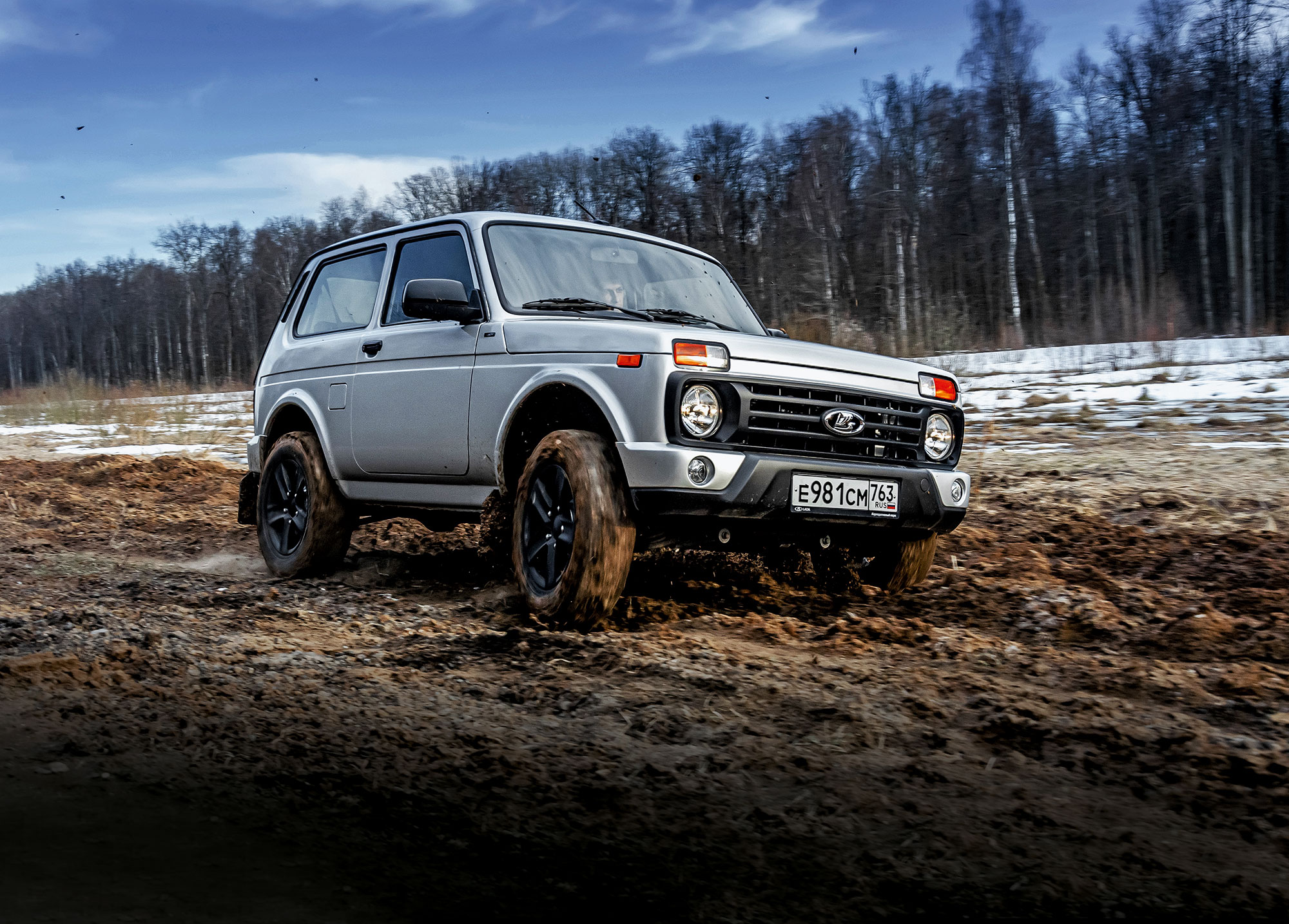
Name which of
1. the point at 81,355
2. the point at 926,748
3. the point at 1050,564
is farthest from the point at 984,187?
the point at 81,355

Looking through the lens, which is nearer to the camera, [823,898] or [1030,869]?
[823,898]

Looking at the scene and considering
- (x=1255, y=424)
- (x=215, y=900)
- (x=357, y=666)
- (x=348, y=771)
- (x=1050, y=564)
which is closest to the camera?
(x=215, y=900)

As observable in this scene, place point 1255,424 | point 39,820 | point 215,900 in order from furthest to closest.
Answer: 1. point 1255,424
2. point 39,820
3. point 215,900

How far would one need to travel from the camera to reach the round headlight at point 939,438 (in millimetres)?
5074

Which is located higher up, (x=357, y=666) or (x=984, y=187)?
(x=984, y=187)

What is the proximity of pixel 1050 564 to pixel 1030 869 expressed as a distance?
3.84 m

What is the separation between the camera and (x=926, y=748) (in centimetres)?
299

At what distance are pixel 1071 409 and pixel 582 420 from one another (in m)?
8.84

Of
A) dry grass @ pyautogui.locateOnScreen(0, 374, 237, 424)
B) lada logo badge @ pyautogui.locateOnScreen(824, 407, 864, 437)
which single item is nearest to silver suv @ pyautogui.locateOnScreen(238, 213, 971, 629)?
lada logo badge @ pyautogui.locateOnScreen(824, 407, 864, 437)

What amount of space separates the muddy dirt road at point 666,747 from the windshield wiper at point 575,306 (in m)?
1.35

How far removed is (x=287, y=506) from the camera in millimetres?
6504

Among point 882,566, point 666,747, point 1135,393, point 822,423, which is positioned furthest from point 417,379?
point 1135,393

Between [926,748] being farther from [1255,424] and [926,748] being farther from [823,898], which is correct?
[1255,424]

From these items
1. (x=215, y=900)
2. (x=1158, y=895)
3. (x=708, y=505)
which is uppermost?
(x=708, y=505)
